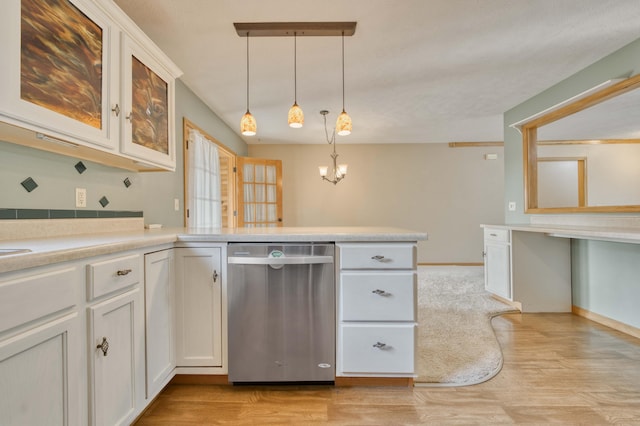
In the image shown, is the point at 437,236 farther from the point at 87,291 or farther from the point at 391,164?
the point at 87,291

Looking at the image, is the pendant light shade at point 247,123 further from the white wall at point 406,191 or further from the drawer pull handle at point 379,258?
the white wall at point 406,191

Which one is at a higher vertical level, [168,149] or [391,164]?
[391,164]

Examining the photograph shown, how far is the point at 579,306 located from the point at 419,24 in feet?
10.2

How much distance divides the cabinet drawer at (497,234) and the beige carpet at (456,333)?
2.34 feet

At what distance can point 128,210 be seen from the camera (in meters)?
2.11

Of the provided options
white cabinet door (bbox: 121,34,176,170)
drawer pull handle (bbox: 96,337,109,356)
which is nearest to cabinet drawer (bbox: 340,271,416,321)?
drawer pull handle (bbox: 96,337,109,356)

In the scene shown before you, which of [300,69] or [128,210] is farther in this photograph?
[300,69]

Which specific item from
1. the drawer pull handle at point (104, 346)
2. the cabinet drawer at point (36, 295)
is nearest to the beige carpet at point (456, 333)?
the drawer pull handle at point (104, 346)

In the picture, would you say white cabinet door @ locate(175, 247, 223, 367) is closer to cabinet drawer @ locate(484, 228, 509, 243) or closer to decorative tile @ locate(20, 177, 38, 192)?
decorative tile @ locate(20, 177, 38, 192)

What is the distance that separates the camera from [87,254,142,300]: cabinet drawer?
3.54 ft

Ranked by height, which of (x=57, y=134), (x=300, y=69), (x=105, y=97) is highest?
(x=300, y=69)

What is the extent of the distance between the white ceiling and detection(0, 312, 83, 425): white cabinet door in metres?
1.89

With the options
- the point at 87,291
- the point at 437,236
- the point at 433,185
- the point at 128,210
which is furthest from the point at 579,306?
the point at 128,210

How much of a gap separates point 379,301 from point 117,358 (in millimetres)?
1259
